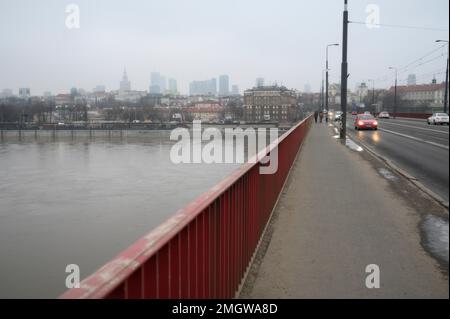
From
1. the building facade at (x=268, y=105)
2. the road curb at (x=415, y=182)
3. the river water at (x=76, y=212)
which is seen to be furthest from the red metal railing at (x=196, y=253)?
the building facade at (x=268, y=105)

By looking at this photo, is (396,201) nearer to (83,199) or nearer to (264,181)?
(264,181)

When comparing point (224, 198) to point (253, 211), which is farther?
point (253, 211)

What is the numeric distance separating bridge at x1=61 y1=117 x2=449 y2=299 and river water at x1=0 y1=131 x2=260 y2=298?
9534mm

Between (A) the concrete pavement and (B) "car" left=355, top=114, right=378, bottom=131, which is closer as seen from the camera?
(A) the concrete pavement

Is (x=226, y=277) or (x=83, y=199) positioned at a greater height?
(x=226, y=277)

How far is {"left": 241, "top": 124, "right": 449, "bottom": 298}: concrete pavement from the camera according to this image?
412cm

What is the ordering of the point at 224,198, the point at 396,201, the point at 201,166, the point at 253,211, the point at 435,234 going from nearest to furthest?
the point at 224,198, the point at 253,211, the point at 435,234, the point at 396,201, the point at 201,166

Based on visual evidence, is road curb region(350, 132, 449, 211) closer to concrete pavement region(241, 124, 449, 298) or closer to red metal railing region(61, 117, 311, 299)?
concrete pavement region(241, 124, 449, 298)

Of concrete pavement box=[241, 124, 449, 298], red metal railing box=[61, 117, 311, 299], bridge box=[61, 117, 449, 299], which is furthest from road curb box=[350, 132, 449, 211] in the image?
red metal railing box=[61, 117, 311, 299]

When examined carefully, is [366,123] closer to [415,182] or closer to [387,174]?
[387,174]

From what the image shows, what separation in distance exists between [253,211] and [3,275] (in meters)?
14.1

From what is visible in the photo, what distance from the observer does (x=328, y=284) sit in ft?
13.7

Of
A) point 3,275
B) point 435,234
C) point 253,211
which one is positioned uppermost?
point 253,211
